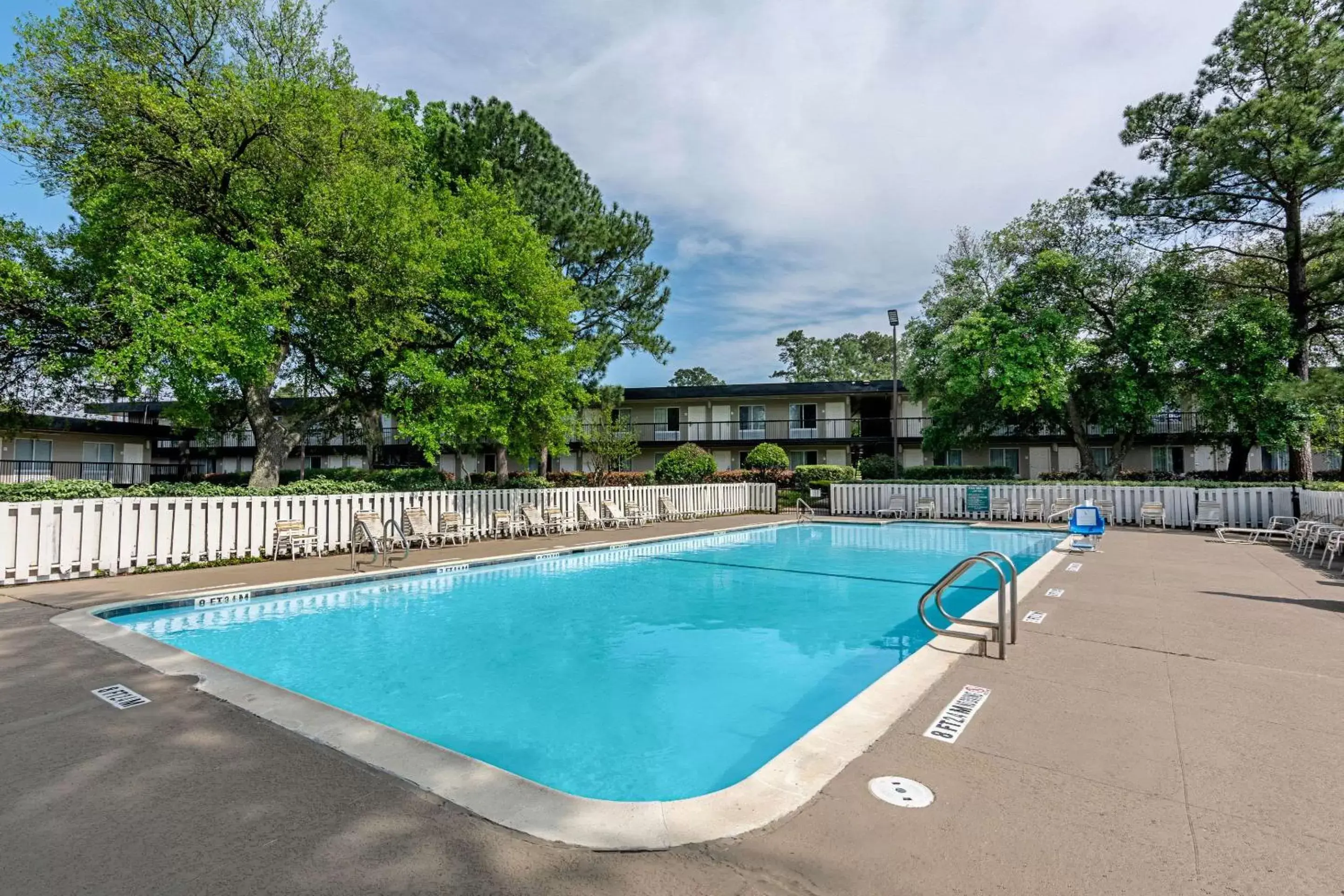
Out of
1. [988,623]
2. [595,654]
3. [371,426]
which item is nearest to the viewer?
[988,623]

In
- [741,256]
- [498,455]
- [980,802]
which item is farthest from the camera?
[741,256]

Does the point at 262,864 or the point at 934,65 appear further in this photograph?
the point at 934,65

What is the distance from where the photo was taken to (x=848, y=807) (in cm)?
258

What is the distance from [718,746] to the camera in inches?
177

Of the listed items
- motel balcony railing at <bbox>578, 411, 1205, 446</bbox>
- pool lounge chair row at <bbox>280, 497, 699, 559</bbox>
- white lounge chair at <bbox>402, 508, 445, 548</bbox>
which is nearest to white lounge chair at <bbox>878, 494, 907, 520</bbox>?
pool lounge chair row at <bbox>280, 497, 699, 559</bbox>

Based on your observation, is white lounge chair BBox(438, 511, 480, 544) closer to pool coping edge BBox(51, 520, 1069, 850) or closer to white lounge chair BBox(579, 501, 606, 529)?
white lounge chair BBox(579, 501, 606, 529)

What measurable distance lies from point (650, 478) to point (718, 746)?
19.0 m

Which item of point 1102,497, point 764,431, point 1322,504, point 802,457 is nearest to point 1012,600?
point 1322,504

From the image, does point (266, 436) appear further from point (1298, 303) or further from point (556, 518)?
point (1298, 303)

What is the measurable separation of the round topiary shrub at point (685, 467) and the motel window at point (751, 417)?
27.2 feet

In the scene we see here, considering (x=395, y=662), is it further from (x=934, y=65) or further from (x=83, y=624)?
(x=934, y=65)

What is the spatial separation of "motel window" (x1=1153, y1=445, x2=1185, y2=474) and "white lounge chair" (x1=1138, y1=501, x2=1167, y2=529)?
1506 centimetres

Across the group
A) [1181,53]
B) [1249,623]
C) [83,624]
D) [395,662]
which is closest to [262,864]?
[395,662]

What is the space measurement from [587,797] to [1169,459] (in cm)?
3498
